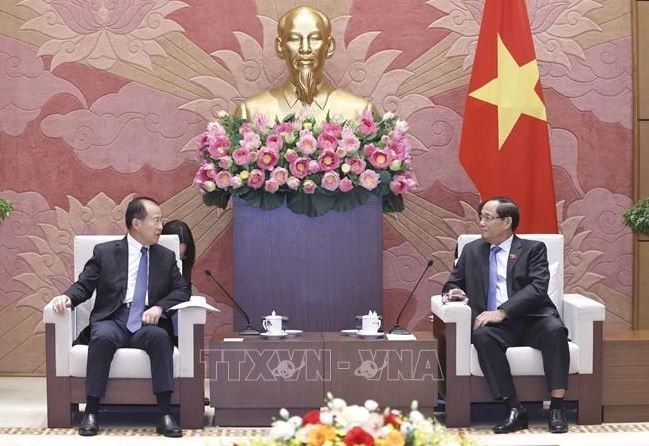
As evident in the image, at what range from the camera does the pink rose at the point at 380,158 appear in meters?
5.56

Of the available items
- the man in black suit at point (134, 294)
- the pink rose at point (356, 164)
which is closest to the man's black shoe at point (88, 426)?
the man in black suit at point (134, 294)

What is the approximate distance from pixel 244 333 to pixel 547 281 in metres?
1.51

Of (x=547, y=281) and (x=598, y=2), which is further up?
(x=598, y=2)

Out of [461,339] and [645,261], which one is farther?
[645,261]

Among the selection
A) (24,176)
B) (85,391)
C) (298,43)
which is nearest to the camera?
(85,391)

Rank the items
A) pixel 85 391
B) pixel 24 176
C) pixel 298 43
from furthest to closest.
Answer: pixel 24 176, pixel 298 43, pixel 85 391

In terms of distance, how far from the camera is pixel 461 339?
16.8 feet

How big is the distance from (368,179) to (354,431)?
310 centimetres

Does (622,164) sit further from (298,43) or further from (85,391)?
(85,391)

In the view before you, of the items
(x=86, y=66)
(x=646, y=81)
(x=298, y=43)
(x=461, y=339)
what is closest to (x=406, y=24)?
(x=298, y=43)

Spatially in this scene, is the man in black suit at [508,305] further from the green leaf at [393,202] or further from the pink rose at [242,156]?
the pink rose at [242,156]

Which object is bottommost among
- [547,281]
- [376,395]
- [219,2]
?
[376,395]

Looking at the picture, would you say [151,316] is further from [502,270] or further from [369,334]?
[502,270]

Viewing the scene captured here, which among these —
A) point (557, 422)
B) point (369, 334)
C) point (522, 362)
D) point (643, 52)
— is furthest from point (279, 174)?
point (643, 52)
